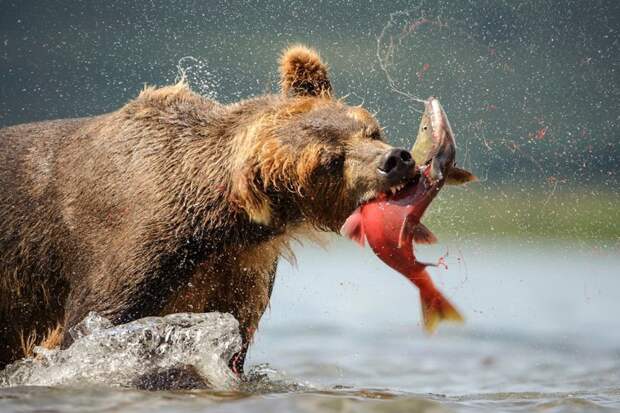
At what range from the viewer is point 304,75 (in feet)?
19.9

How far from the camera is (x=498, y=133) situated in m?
18.1

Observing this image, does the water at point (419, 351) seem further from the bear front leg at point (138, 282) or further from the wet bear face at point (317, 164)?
the wet bear face at point (317, 164)

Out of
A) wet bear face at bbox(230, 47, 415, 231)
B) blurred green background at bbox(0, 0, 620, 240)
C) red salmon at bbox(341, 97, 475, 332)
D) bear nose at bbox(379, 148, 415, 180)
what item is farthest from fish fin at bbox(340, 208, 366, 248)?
blurred green background at bbox(0, 0, 620, 240)

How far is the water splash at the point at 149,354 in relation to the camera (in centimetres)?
565

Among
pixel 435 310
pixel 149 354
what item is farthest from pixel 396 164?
pixel 149 354

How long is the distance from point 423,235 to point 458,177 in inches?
14.8

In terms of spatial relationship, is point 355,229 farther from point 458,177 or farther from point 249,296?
point 249,296

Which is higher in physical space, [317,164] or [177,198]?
[317,164]

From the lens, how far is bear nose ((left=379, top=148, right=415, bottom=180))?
514 centimetres

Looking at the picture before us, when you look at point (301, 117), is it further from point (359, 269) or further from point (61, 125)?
point (359, 269)

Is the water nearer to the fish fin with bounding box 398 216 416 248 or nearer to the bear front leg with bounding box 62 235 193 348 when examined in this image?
the bear front leg with bounding box 62 235 193 348

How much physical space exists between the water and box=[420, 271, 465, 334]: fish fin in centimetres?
29

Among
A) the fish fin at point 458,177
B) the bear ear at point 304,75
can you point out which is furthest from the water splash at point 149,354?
the fish fin at point 458,177

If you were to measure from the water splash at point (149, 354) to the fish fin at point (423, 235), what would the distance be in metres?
1.19
